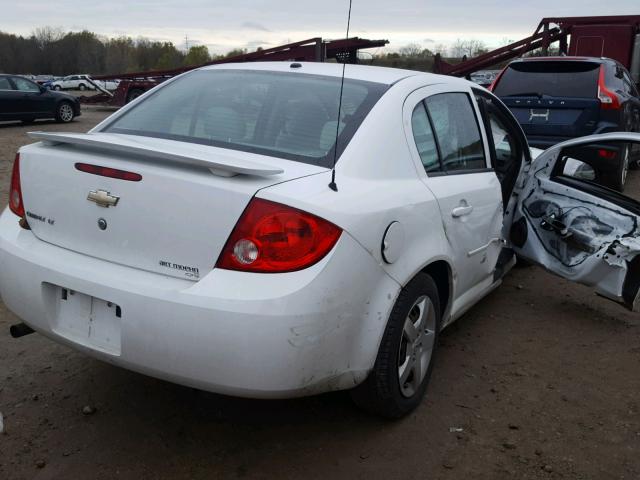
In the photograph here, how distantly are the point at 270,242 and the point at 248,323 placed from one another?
0.30 m

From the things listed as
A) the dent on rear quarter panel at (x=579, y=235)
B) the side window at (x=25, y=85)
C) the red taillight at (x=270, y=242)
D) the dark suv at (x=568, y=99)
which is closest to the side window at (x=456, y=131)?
the dent on rear quarter panel at (x=579, y=235)

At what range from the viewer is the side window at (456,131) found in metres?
3.27

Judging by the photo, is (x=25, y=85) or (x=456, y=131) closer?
(x=456, y=131)

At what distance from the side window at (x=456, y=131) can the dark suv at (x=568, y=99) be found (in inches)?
149

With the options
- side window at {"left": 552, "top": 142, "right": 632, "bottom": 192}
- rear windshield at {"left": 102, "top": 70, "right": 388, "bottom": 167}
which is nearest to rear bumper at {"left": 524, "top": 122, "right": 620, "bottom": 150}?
side window at {"left": 552, "top": 142, "right": 632, "bottom": 192}

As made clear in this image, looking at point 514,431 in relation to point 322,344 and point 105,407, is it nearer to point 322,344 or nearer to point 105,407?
point 322,344

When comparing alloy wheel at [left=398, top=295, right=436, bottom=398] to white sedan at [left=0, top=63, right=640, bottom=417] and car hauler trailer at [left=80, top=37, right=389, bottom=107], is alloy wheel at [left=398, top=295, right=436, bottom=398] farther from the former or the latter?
car hauler trailer at [left=80, top=37, right=389, bottom=107]

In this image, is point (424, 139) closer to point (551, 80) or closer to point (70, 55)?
point (551, 80)

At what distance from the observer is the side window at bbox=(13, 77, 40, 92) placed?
16.5 meters

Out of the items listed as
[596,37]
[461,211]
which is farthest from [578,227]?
[596,37]

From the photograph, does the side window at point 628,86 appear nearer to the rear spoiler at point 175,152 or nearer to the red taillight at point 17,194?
the rear spoiler at point 175,152

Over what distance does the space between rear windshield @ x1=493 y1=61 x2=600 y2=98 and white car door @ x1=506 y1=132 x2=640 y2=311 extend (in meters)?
3.72

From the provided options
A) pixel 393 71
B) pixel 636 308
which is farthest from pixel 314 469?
pixel 636 308

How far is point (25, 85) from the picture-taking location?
16672mm
